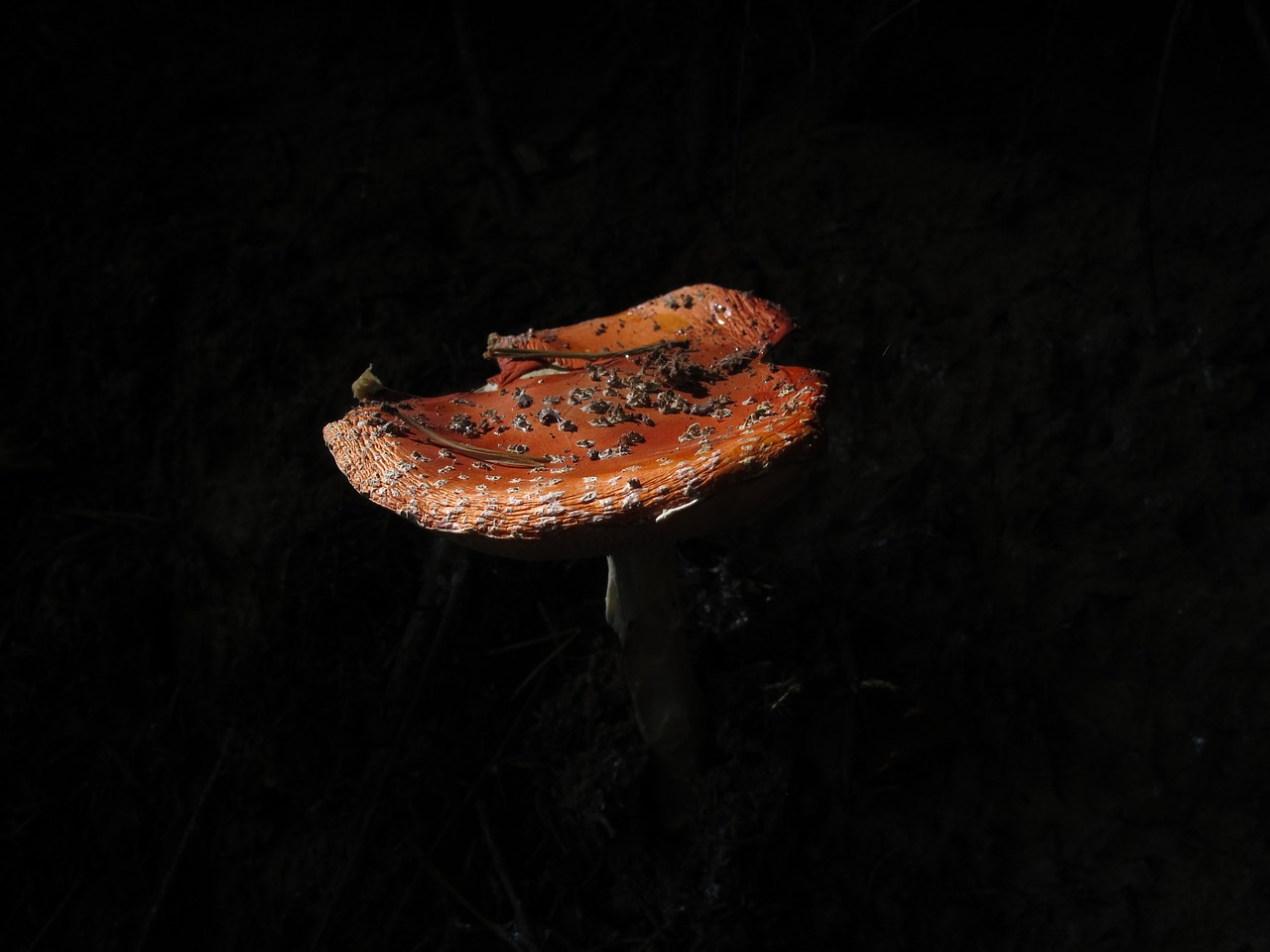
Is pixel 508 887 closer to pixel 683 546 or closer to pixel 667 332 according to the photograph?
pixel 683 546

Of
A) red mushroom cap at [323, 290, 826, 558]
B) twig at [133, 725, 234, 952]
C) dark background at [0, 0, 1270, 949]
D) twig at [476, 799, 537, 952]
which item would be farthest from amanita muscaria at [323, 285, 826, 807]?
twig at [133, 725, 234, 952]

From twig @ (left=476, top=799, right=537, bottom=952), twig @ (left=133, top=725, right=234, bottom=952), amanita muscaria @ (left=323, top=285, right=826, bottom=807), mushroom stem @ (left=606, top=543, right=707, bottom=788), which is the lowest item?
twig @ (left=476, top=799, right=537, bottom=952)

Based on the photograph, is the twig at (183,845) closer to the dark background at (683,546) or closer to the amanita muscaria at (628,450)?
the dark background at (683,546)

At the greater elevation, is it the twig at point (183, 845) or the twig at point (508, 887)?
the twig at point (183, 845)

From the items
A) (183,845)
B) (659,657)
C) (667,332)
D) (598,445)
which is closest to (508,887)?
(659,657)

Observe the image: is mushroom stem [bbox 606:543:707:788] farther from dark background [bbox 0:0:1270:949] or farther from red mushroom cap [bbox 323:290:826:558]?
red mushroom cap [bbox 323:290:826:558]

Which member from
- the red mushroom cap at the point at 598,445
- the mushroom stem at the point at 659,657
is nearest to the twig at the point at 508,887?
the mushroom stem at the point at 659,657

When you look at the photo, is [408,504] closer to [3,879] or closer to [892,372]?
[892,372]
